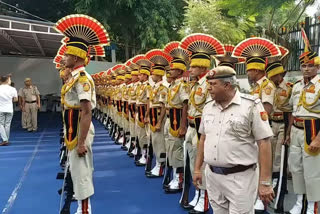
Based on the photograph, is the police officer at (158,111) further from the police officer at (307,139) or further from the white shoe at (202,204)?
the police officer at (307,139)

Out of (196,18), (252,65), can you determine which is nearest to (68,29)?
(252,65)

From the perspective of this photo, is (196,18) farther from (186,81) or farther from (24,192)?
(24,192)

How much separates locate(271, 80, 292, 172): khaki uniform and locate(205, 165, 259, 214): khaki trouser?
207 cm

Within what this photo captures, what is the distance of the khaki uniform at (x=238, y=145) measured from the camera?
2.39 metres

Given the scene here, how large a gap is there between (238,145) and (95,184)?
3.51 meters

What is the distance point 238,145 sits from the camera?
240 cm

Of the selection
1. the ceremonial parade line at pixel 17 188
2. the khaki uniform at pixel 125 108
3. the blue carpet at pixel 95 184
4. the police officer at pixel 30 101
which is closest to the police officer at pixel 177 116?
the blue carpet at pixel 95 184

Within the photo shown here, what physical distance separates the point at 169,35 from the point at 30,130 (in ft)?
32.0

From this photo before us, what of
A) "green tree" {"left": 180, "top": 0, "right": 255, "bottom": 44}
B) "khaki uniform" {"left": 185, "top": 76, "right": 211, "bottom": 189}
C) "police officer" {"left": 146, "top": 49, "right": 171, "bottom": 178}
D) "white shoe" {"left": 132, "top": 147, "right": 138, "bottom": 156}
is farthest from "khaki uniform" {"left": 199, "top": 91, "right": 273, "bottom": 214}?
"green tree" {"left": 180, "top": 0, "right": 255, "bottom": 44}

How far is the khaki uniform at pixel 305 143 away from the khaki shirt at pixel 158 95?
2024mm

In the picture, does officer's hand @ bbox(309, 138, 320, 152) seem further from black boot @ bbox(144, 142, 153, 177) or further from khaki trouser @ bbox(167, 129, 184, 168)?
black boot @ bbox(144, 142, 153, 177)

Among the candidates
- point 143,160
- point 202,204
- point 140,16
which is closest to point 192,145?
point 202,204

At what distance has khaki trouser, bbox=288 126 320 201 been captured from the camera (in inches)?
139

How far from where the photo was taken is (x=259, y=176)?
2.40 metres
